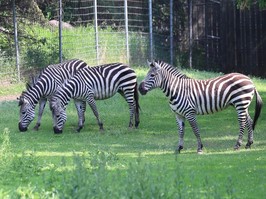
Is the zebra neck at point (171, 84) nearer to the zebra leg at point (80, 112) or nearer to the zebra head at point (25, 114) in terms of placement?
the zebra leg at point (80, 112)

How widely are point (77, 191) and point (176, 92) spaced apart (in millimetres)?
7672

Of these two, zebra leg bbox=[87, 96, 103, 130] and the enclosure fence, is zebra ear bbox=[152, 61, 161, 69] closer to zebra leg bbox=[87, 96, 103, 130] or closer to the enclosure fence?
zebra leg bbox=[87, 96, 103, 130]

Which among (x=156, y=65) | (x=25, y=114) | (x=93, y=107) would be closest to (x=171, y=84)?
(x=156, y=65)

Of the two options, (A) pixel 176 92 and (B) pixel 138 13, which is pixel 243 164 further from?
(B) pixel 138 13

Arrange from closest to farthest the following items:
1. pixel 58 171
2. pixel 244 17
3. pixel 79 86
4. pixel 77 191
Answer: pixel 77 191 < pixel 58 171 < pixel 79 86 < pixel 244 17

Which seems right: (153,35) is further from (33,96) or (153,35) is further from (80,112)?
(80,112)

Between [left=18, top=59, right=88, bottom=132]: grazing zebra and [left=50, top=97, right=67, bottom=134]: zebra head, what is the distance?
1.42ft

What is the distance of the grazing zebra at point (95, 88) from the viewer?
58.5 ft

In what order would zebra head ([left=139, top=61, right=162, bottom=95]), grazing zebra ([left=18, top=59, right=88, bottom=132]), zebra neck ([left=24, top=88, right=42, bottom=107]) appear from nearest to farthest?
1. zebra head ([left=139, top=61, right=162, bottom=95])
2. grazing zebra ([left=18, top=59, right=88, bottom=132])
3. zebra neck ([left=24, top=88, right=42, bottom=107])

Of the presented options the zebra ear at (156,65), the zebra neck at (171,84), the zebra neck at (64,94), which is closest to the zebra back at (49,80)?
the zebra neck at (64,94)

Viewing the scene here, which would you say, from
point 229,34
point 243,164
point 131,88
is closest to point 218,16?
point 229,34

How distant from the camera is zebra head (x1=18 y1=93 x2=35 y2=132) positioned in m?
18.0

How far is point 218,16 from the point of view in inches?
1219

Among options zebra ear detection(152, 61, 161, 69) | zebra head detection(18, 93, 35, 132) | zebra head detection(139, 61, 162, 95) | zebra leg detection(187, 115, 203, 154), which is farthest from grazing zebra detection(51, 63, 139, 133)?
zebra leg detection(187, 115, 203, 154)
